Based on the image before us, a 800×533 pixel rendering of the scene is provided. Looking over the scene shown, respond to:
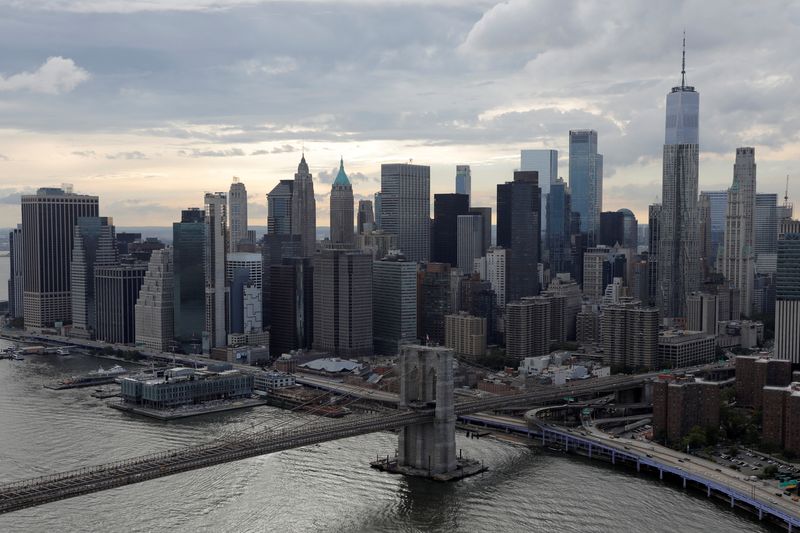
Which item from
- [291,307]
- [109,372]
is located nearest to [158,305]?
[291,307]

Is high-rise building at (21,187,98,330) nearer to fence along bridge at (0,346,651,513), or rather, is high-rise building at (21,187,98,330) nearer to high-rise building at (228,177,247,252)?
high-rise building at (228,177,247,252)

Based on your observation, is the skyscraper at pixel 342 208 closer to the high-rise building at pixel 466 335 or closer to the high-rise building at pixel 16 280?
the high-rise building at pixel 466 335

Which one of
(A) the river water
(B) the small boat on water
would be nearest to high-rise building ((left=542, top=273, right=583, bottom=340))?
(B) the small boat on water

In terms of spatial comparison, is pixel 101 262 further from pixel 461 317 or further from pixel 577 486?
pixel 577 486

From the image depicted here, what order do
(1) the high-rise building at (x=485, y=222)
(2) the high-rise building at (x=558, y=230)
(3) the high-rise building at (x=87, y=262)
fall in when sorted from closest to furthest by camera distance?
(3) the high-rise building at (x=87, y=262) → (1) the high-rise building at (x=485, y=222) → (2) the high-rise building at (x=558, y=230)

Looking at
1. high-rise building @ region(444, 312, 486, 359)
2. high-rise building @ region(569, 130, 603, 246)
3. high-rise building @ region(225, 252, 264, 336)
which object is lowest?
high-rise building @ region(444, 312, 486, 359)

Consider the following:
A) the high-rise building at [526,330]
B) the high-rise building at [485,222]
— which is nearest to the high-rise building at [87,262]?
the high-rise building at [526,330]
